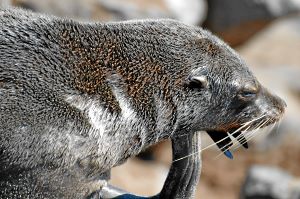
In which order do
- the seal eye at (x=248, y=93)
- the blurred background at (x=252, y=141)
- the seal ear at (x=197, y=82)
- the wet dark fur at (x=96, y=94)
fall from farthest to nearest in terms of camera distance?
the blurred background at (x=252, y=141)
the seal eye at (x=248, y=93)
the seal ear at (x=197, y=82)
the wet dark fur at (x=96, y=94)

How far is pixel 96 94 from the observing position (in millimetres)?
5375

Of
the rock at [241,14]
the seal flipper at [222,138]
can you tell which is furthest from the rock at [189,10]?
the seal flipper at [222,138]

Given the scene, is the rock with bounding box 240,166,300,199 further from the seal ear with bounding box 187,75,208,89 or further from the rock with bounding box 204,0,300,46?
the seal ear with bounding box 187,75,208,89

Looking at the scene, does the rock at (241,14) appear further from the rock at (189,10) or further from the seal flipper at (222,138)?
the seal flipper at (222,138)

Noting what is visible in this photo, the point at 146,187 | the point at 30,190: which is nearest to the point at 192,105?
the point at 30,190

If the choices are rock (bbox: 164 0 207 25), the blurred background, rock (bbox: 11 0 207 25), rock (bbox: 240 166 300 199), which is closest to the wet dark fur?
rock (bbox: 240 166 300 199)

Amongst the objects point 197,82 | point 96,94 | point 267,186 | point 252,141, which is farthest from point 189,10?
point 96,94

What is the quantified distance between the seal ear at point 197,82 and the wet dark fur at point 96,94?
0.02 meters

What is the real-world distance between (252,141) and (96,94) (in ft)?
31.7

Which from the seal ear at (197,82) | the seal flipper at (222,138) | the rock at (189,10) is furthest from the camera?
the rock at (189,10)

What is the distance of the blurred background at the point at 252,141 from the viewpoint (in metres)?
12.6

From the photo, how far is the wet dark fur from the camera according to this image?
514cm

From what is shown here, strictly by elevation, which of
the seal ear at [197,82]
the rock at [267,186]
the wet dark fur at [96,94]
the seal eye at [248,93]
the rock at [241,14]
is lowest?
the wet dark fur at [96,94]

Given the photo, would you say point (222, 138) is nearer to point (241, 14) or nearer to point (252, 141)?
point (252, 141)
